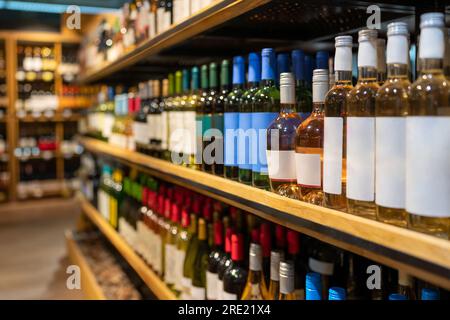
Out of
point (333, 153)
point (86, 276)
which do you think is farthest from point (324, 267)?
point (86, 276)

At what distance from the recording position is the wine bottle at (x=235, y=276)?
1.57m

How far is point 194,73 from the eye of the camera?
1.88 metres

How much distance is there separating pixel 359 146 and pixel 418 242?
232mm

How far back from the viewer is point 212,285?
1683mm

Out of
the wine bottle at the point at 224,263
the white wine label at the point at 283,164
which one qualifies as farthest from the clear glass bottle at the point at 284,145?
the wine bottle at the point at 224,263

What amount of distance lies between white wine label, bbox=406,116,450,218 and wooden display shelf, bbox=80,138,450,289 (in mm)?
49

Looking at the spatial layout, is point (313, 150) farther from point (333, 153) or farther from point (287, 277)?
point (287, 277)

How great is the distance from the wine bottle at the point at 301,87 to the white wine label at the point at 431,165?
1.87 feet

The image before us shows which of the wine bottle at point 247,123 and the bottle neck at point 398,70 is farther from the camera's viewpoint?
the wine bottle at point 247,123

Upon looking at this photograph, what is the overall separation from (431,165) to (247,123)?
26.2 inches

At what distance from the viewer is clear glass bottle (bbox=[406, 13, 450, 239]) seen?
2.46 ft

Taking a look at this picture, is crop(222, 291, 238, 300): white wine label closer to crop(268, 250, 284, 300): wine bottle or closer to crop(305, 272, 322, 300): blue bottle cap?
crop(268, 250, 284, 300): wine bottle

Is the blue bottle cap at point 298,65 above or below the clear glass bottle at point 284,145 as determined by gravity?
above

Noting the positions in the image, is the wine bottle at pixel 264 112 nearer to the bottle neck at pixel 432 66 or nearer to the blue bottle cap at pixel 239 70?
the blue bottle cap at pixel 239 70
